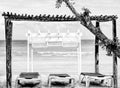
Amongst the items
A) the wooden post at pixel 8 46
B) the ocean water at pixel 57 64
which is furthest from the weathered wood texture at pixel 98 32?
the ocean water at pixel 57 64

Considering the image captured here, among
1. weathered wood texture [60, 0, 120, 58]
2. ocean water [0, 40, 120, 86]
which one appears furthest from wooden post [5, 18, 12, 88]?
ocean water [0, 40, 120, 86]

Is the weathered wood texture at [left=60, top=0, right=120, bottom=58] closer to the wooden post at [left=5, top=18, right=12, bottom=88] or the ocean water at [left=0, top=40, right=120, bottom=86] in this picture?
the wooden post at [left=5, top=18, right=12, bottom=88]

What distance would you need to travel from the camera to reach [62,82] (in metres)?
9.58

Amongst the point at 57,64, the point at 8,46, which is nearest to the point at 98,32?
the point at 8,46

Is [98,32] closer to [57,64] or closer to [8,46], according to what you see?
[8,46]

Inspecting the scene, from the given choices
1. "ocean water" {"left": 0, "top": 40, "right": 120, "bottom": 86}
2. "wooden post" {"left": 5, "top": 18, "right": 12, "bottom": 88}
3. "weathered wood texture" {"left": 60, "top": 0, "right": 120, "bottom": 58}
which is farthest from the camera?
"ocean water" {"left": 0, "top": 40, "right": 120, "bottom": 86}

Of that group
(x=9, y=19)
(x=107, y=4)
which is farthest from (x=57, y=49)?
(x=9, y=19)

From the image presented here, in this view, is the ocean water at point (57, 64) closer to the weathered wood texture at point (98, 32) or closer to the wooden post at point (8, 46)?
the wooden post at point (8, 46)

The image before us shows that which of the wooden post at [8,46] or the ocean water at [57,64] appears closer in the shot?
the wooden post at [8,46]

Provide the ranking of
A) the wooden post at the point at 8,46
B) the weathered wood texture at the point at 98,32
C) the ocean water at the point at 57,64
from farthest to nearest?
the ocean water at the point at 57,64 < the wooden post at the point at 8,46 < the weathered wood texture at the point at 98,32

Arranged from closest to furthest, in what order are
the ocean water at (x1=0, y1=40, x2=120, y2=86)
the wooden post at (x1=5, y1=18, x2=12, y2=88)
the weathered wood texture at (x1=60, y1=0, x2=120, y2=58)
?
1. the weathered wood texture at (x1=60, y1=0, x2=120, y2=58)
2. the wooden post at (x1=5, y1=18, x2=12, y2=88)
3. the ocean water at (x1=0, y1=40, x2=120, y2=86)

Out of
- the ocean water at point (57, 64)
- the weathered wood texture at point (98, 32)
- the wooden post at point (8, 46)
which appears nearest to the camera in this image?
the weathered wood texture at point (98, 32)

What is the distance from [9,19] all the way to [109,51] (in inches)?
114

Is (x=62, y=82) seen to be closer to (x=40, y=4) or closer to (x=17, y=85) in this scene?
(x=17, y=85)
